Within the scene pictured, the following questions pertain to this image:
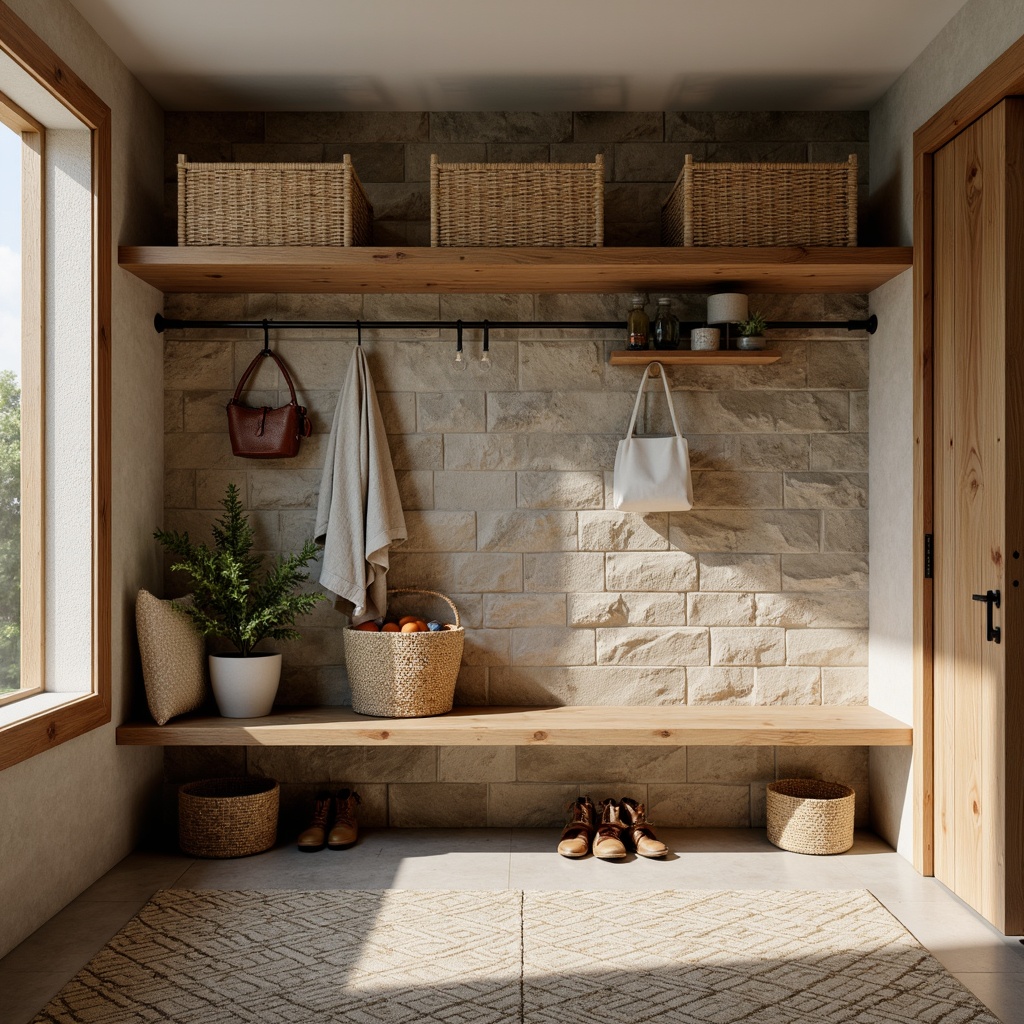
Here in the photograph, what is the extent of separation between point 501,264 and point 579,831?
74.6 inches

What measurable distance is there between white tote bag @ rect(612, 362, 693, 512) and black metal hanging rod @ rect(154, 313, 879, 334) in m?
0.30

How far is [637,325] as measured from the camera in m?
3.41

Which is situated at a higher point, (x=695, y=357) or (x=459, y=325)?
(x=459, y=325)

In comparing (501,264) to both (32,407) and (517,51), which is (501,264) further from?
(32,407)

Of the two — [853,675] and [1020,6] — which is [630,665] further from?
[1020,6]

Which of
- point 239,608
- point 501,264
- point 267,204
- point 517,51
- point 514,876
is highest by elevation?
point 517,51

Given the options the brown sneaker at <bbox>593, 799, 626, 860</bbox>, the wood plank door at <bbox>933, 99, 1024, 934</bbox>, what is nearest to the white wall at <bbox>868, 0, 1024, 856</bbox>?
the wood plank door at <bbox>933, 99, 1024, 934</bbox>

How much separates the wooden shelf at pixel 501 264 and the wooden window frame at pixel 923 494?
115mm

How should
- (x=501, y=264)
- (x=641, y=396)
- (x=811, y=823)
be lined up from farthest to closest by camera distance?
(x=641, y=396) < (x=811, y=823) < (x=501, y=264)

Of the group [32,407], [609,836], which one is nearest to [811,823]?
[609,836]

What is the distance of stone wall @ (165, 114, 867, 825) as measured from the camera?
11.9 feet

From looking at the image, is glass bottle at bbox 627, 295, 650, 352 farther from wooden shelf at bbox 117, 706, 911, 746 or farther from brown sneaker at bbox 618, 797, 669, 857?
brown sneaker at bbox 618, 797, 669, 857

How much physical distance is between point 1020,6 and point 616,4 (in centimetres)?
105

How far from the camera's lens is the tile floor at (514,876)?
2.57 metres
